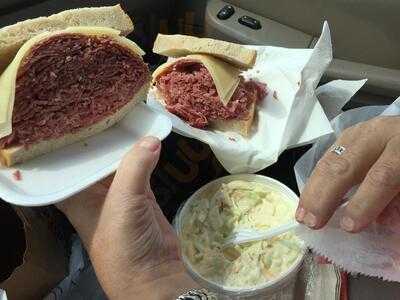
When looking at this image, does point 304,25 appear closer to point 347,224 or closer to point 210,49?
point 210,49

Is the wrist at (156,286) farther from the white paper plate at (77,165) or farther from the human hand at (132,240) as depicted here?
the white paper plate at (77,165)

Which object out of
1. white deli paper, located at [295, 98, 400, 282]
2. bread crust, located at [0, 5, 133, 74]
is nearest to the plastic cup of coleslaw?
white deli paper, located at [295, 98, 400, 282]

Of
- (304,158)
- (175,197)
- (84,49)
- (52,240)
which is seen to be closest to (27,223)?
(52,240)

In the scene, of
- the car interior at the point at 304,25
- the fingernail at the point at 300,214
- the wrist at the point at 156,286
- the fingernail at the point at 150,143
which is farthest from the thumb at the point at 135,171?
the car interior at the point at 304,25

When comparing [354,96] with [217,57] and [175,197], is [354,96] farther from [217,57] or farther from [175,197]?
[175,197]

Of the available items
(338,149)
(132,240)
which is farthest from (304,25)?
(132,240)

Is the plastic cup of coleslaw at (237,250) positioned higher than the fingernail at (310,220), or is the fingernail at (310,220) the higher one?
the fingernail at (310,220)
